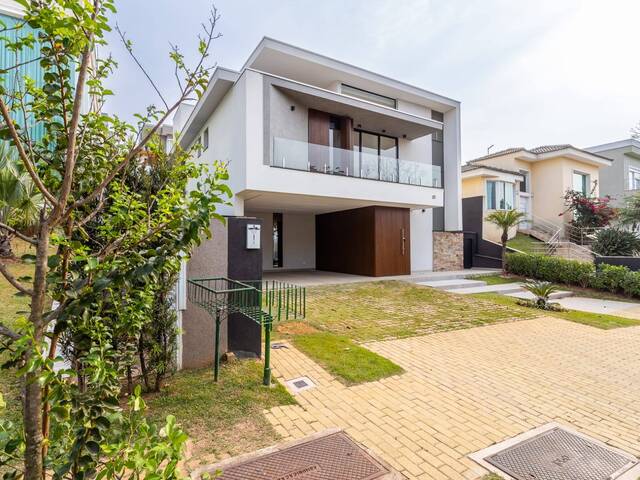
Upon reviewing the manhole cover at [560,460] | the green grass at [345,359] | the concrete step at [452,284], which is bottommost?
the manhole cover at [560,460]

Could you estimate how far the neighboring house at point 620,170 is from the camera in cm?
2956

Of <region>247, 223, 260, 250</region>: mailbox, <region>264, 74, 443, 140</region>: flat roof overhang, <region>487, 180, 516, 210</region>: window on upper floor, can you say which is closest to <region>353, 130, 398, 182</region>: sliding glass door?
<region>264, 74, 443, 140</region>: flat roof overhang

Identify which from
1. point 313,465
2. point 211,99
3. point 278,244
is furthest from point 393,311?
point 211,99

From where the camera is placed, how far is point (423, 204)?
585 inches

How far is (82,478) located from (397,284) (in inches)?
490

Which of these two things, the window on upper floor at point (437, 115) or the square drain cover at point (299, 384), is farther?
the window on upper floor at point (437, 115)

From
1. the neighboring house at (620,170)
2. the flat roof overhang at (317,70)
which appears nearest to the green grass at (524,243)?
the flat roof overhang at (317,70)

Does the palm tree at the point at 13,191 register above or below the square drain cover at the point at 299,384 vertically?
above

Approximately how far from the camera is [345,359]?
17.8ft

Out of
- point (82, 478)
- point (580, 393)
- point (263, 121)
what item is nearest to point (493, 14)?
point (263, 121)

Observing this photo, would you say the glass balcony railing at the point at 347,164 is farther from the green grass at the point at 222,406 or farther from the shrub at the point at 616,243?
the shrub at the point at 616,243

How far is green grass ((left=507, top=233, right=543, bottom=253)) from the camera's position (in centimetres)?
2036

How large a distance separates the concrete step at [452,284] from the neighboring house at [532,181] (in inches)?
302

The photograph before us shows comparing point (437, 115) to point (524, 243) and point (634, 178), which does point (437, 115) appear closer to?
point (524, 243)
